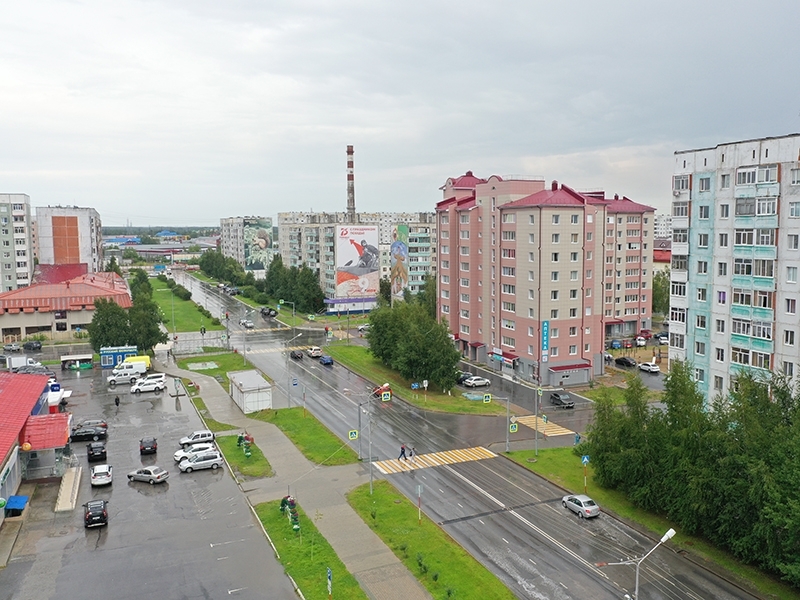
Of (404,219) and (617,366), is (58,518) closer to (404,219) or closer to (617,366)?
(617,366)

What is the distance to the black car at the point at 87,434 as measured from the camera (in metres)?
50.7

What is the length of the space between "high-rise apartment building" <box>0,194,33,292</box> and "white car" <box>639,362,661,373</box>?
10706cm

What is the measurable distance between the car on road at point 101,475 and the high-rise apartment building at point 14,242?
93.7 metres

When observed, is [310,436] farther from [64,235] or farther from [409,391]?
[64,235]

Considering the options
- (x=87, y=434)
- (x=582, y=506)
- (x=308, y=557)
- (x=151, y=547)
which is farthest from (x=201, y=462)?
(x=582, y=506)

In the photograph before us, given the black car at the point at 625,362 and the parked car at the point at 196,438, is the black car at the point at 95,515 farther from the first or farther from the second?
the black car at the point at 625,362

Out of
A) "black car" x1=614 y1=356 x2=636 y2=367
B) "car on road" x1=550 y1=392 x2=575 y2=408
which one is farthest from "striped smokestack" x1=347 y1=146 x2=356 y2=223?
"car on road" x1=550 y1=392 x2=575 y2=408

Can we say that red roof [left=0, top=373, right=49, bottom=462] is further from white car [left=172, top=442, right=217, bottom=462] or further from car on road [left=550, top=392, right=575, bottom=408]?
car on road [left=550, top=392, right=575, bottom=408]

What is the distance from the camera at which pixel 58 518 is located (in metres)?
36.5

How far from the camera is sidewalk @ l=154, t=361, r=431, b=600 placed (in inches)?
1153

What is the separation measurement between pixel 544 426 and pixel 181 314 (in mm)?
88707

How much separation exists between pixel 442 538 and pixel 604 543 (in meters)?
8.11

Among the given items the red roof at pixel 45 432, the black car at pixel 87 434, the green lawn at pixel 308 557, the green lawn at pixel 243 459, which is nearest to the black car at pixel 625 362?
the green lawn at pixel 243 459

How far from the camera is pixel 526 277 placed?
224 ft
